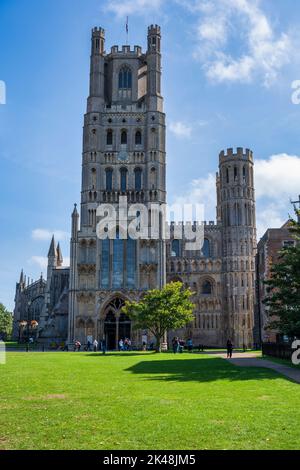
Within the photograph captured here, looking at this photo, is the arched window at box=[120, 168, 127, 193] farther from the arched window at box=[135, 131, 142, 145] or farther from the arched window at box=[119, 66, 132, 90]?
the arched window at box=[119, 66, 132, 90]

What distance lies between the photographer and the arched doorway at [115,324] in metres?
67.3

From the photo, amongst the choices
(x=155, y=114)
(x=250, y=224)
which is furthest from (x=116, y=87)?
(x=250, y=224)

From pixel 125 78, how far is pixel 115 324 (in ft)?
123

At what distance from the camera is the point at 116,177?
2881 inches

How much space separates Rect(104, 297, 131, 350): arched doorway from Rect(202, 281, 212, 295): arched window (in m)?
17.0

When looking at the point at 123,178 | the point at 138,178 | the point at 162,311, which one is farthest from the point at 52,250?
the point at 162,311

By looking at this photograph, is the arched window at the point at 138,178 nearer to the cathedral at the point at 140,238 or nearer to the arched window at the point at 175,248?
the cathedral at the point at 140,238

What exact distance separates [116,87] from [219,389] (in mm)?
67332

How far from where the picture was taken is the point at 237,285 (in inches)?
3034

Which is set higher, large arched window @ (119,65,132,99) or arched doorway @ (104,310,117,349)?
large arched window @ (119,65,132,99)

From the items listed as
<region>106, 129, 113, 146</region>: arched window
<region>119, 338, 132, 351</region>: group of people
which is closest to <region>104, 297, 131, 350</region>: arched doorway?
<region>119, 338, 132, 351</region>: group of people

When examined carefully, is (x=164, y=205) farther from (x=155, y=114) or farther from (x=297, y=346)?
(x=297, y=346)

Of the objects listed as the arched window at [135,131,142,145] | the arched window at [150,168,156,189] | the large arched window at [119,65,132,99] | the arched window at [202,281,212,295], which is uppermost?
the large arched window at [119,65,132,99]

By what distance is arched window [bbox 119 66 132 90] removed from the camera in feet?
260
